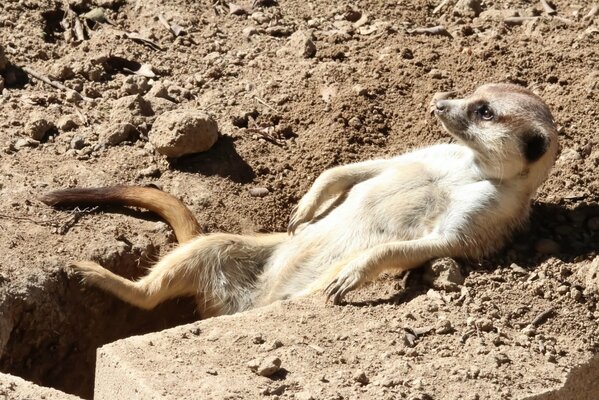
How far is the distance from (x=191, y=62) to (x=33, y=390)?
2485 mm

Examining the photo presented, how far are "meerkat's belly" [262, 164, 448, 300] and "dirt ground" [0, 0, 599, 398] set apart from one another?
30cm

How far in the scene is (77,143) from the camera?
4844 mm

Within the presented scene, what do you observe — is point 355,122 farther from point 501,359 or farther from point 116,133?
point 501,359

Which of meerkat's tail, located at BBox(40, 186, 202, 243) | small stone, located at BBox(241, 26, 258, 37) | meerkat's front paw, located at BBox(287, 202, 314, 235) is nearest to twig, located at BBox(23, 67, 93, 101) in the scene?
meerkat's tail, located at BBox(40, 186, 202, 243)

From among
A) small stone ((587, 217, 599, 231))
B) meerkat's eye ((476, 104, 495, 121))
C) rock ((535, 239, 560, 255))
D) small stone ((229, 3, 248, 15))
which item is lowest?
rock ((535, 239, 560, 255))

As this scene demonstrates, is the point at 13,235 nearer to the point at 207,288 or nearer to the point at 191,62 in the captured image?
the point at 207,288

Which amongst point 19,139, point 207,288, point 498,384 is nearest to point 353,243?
point 207,288

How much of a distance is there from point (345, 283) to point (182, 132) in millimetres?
1210

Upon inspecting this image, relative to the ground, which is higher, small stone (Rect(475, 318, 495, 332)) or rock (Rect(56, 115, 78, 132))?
rock (Rect(56, 115, 78, 132))

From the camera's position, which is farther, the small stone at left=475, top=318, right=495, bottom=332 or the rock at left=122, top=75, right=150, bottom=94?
the rock at left=122, top=75, right=150, bottom=94

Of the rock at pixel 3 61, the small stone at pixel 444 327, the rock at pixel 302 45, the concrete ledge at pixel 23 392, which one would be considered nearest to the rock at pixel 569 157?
the small stone at pixel 444 327

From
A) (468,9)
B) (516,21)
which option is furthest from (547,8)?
(468,9)

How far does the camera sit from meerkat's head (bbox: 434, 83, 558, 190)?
419 centimetres

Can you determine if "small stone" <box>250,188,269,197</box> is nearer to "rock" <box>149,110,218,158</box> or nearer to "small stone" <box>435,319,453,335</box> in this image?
"rock" <box>149,110,218,158</box>
